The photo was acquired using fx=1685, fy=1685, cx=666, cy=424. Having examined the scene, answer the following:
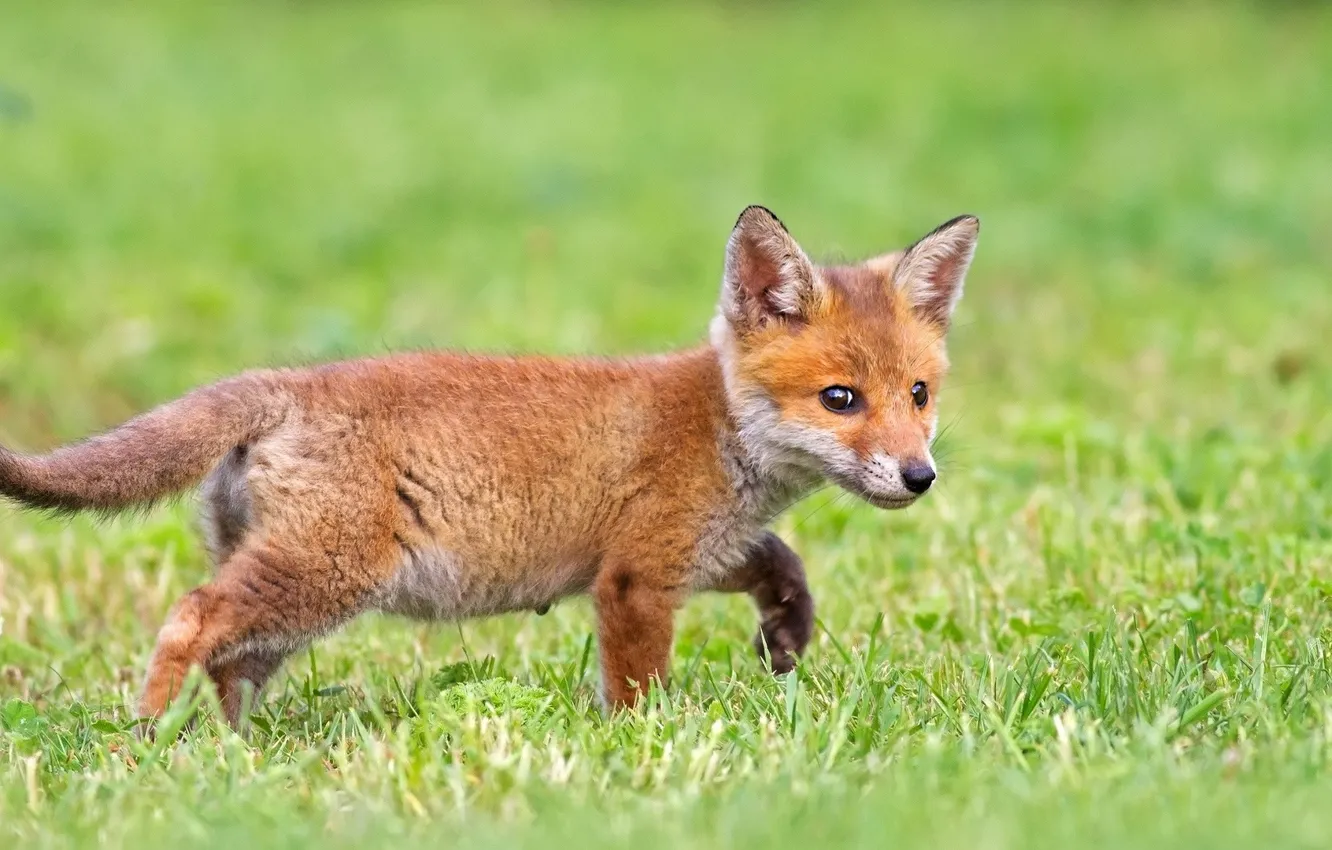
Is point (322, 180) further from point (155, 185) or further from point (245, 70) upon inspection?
point (245, 70)

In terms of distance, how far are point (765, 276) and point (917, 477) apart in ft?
3.04

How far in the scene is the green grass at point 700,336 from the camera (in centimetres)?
400

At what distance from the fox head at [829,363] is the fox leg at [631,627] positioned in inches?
23.1

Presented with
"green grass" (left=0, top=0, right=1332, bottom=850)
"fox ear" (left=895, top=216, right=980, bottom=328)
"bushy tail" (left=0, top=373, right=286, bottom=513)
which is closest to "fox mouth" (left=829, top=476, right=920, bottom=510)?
"green grass" (left=0, top=0, right=1332, bottom=850)

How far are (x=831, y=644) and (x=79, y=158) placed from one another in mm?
10604

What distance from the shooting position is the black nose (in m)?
5.12

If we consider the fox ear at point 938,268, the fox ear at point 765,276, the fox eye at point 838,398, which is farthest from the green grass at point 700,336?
the fox ear at point 765,276

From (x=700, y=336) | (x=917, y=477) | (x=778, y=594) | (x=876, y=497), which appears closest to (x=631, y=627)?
(x=778, y=594)

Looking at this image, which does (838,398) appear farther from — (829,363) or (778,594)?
(778,594)

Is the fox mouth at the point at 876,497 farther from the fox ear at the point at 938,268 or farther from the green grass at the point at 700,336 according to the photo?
the fox ear at the point at 938,268

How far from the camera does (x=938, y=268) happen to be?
588 cm

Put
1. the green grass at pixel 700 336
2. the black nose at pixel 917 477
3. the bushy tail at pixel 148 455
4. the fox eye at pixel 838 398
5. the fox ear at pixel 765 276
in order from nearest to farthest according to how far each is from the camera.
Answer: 1. the green grass at pixel 700 336
2. the bushy tail at pixel 148 455
3. the black nose at pixel 917 477
4. the fox eye at pixel 838 398
5. the fox ear at pixel 765 276

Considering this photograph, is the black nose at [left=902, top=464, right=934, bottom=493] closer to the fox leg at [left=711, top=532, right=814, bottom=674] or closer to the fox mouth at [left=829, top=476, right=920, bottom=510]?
the fox mouth at [left=829, top=476, right=920, bottom=510]

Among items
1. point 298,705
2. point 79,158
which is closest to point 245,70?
point 79,158
